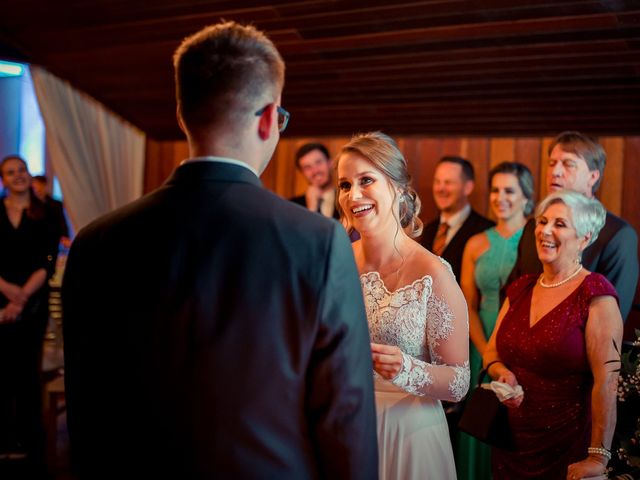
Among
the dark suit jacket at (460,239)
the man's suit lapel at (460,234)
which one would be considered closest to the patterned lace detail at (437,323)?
the dark suit jacket at (460,239)

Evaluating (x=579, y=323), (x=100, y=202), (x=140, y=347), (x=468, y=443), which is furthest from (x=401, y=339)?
(x=100, y=202)

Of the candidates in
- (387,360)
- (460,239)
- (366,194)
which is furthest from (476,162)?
(387,360)

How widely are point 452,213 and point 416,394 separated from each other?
2.17 m

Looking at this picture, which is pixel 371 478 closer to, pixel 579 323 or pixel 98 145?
pixel 579 323

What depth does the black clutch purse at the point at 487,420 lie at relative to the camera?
2.40 m

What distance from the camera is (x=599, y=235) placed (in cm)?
302

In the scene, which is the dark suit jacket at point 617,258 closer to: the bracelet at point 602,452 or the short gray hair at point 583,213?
the short gray hair at point 583,213

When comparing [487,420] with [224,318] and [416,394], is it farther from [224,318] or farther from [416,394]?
[224,318]

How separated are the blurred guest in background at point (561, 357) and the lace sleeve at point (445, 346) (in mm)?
496

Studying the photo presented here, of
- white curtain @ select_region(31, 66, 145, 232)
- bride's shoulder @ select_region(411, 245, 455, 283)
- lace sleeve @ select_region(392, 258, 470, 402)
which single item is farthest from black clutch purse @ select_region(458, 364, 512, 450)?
white curtain @ select_region(31, 66, 145, 232)

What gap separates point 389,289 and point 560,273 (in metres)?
0.78

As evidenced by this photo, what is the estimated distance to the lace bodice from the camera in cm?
206

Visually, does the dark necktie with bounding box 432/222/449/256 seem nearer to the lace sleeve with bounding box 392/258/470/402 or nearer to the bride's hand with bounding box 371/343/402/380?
the lace sleeve with bounding box 392/258/470/402

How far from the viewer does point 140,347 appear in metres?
1.19
